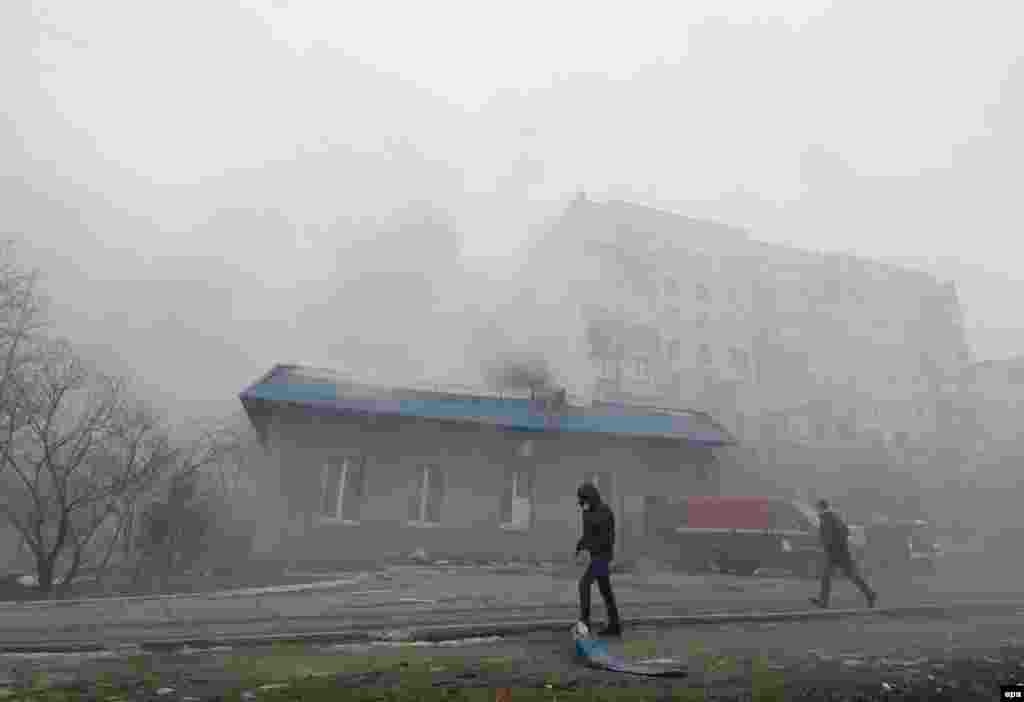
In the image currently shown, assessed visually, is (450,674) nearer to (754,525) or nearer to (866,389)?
(754,525)

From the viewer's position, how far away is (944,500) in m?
25.1

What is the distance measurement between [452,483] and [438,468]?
50cm

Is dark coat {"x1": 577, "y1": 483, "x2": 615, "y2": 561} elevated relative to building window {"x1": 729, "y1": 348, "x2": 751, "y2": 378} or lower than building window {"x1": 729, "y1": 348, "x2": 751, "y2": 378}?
lower

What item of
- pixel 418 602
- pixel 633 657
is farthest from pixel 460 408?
pixel 633 657

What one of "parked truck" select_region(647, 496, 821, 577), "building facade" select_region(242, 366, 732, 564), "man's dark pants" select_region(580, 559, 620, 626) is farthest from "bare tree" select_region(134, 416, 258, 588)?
"parked truck" select_region(647, 496, 821, 577)

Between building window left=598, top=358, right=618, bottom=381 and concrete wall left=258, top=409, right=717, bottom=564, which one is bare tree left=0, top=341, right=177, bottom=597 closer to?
concrete wall left=258, top=409, right=717, bottom=564

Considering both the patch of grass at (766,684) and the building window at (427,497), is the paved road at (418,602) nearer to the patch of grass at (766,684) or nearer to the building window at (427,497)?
the building window at (427,497)

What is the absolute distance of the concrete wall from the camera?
1498 centimetres

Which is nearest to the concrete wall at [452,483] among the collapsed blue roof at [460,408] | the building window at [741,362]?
the collapsed blue roof at [460,408]

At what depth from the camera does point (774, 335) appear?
1385 inches

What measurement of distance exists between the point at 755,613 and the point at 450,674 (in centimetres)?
495

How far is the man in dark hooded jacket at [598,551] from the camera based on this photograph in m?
5.92

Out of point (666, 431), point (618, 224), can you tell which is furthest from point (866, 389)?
point (666, 431)

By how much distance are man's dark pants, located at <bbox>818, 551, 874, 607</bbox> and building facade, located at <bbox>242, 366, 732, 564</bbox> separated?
7.66 meters
